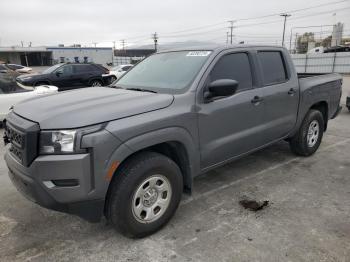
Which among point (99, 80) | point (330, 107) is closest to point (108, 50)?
point (99, 80)

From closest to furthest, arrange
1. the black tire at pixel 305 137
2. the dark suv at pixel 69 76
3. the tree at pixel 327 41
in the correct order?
the black tire at pixel 305 137 < the dark suv at pixel 69 76 < the tree at pixel 327 41

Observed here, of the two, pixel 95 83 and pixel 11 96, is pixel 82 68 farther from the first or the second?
pixel 11 96

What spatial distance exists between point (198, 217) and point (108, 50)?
6548 cm

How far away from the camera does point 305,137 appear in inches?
209

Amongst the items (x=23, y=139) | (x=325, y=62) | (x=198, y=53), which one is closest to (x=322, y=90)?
(x=198, y=53)

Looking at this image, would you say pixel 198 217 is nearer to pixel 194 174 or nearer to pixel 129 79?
pixel 194 174

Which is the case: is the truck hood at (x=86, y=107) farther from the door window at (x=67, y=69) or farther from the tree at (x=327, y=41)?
the tree at (x=327, y=41)

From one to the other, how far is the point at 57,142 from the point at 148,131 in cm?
79

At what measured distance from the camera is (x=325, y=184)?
445cm

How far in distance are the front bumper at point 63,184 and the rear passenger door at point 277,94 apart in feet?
8.52

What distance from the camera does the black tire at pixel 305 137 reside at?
5234 millimetres

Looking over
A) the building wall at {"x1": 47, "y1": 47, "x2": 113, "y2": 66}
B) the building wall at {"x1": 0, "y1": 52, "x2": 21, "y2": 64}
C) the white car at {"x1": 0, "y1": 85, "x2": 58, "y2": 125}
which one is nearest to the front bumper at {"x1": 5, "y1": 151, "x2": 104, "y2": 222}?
the white car at {"x1": 0, "y1": 85, "x2": 58, "y2": 125}

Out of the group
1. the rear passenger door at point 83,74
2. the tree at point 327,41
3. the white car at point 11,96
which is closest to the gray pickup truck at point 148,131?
the white car at point 11,96

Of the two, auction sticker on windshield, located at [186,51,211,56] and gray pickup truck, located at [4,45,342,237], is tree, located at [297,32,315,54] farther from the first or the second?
auction sticker on windshield, located at [186,51,211,56]
